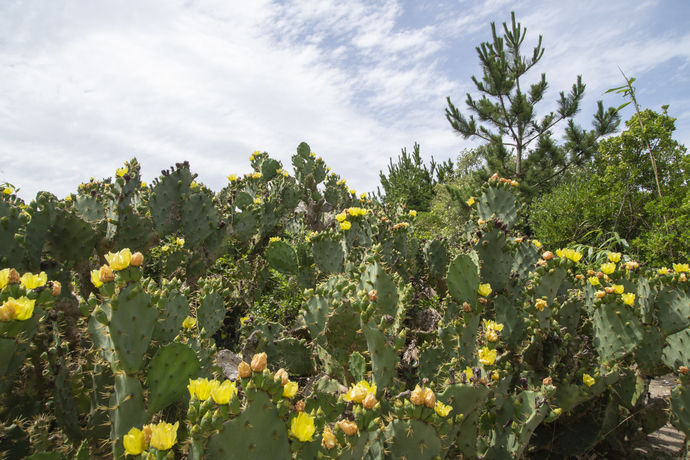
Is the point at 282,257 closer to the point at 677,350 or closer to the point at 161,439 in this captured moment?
the point at 161,439

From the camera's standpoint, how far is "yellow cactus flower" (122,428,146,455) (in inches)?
38.9

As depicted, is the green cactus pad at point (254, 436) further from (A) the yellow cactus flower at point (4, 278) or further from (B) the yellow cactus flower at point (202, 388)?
(A) the yellow cactus flower at point (4, 278)

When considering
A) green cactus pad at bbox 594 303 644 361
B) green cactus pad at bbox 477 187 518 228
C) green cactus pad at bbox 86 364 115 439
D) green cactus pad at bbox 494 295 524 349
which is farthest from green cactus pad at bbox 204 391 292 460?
green cactus pad at bbox 477 187 518 228

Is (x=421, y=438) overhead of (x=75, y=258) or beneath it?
beneath

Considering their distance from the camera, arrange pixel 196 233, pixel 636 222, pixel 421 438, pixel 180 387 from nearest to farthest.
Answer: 1. pixel 421 438
2. pixel 180 387
3. pixel 196 233
4. pixel 636 222

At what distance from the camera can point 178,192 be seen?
11.9ft

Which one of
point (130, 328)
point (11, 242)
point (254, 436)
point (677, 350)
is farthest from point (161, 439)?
point (677, 350)

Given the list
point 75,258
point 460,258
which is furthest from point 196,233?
point 460,258

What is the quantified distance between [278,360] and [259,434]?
4.40ft

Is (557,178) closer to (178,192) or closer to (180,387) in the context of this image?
(178,192)

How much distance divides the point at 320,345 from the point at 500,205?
6.89 ft

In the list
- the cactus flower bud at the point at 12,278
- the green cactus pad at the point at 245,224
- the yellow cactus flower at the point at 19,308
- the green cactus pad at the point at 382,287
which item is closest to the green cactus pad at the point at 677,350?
the green cactus pad at the point at 382,287

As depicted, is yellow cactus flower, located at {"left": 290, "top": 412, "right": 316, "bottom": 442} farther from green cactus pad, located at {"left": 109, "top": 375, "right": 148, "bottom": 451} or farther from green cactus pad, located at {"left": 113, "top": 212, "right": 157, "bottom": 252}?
green cactus pad, located at {"left": 113, "top": 212, "right": 157, "bottom": 252}

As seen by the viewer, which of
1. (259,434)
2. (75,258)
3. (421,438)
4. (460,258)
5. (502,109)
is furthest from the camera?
(502,109)
